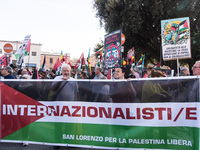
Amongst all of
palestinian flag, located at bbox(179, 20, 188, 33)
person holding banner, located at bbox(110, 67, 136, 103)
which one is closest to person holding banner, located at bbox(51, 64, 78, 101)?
person holding banner, located at bbox(110, 67, 136, 103)

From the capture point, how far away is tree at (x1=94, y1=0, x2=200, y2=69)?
775 inches

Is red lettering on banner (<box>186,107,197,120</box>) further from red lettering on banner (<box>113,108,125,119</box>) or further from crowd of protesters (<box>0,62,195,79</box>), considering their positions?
crowd of protesters (<box>0,62,195,79</box>)

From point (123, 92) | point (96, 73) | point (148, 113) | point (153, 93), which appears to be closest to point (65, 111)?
point (123, 92)

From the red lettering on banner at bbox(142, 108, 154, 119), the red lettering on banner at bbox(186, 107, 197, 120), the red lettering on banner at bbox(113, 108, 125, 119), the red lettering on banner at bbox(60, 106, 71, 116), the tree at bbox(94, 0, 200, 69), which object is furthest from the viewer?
the tree at bbox(94, 0, 200, 69)

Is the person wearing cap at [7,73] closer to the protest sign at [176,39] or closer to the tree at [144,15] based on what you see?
the protest sign at [176,39]

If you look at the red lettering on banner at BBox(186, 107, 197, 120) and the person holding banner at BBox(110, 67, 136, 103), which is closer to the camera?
the red lettering on banner at BBox(186, 107, 197, 120)

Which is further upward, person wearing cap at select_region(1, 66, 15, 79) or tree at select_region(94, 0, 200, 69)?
tree at select_region(94, 0, 200, 69)

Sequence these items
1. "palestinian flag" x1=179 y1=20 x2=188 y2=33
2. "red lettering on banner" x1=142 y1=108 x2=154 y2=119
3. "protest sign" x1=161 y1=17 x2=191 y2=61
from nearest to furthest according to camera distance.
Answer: "red lettering on banner" x1=142 y1=108 x2=154 y2=119 → "protest sign" x1=161 y1=17 x2=191 y2=61 → "palestinian flag" x1=179 y1=20 x2=188 y2=33

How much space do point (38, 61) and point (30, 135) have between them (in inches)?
2527

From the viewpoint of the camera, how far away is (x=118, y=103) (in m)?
4.07

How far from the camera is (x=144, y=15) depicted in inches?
845

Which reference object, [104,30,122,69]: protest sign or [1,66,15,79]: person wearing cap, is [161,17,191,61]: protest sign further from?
[1,66,15,79]: person wearing cap

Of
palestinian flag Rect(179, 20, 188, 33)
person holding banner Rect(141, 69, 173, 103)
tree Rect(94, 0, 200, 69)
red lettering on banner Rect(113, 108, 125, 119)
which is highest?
tree Rect(94, 0, 200, 69)

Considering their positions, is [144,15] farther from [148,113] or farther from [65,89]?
[148,113]
